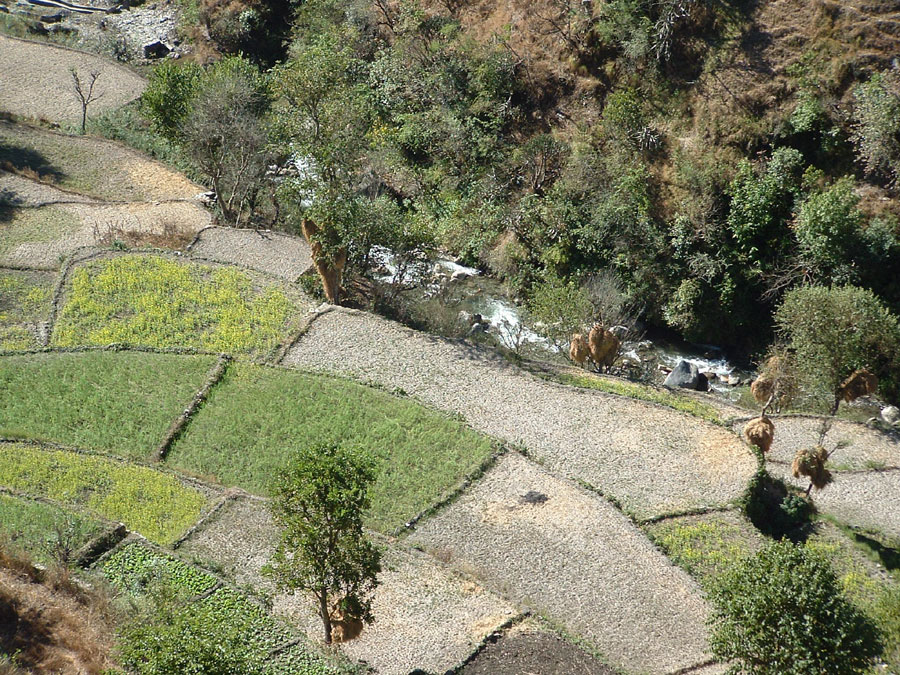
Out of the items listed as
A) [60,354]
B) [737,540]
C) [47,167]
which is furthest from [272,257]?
[737,540]

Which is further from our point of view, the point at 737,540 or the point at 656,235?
the point at 656,235

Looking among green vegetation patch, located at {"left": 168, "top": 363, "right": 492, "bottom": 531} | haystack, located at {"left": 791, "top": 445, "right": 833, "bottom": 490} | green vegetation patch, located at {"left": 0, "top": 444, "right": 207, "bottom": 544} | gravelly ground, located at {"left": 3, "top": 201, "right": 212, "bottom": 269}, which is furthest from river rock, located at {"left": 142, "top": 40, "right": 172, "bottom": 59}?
haystack, located at {"left": 791, "top": 445, "right": 833, "bottom": 490}

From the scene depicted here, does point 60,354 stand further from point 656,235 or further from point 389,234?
point 656,235

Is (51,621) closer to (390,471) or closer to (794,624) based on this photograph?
(390,471)

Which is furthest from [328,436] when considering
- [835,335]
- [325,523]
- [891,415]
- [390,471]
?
[891,415]

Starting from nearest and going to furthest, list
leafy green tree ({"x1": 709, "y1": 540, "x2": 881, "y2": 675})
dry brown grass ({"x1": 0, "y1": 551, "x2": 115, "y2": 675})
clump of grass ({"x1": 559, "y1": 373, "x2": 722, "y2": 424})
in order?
1. leafy green tree ({"x1": 709, "y1": 540, "x2": 881, "y2": 675})
2. dry brown grass ({"x1": 0, "y1": 551, "x2": 115, "y2": 675})
3. clump of grass ({"x1": 559, "y1": 373, "x2": 722, "y2": 424})

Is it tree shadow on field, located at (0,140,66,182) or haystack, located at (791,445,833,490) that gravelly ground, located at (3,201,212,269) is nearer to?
tree shadow on field, located at (0,140,66,182)

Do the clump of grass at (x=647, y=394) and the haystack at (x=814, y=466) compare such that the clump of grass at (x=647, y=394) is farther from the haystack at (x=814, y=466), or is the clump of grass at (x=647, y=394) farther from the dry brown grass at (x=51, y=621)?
the dry brown grass at (x=51, y=621)

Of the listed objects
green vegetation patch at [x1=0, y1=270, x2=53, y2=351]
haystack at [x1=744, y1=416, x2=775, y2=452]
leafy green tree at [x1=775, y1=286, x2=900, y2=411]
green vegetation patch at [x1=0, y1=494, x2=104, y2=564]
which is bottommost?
green vegetation patch at [x1=0, y1=270, x2=53, y2=351]
